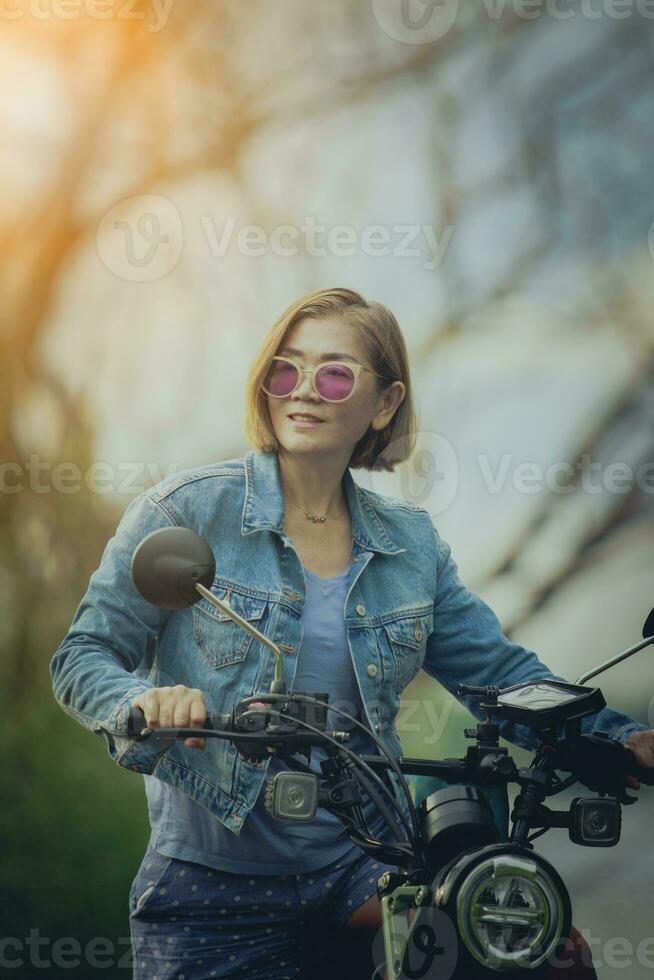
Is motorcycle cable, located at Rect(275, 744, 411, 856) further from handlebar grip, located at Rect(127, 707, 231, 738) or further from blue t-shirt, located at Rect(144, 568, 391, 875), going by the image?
blue t-shirt, located at Rect(144, 568, 391, 875)

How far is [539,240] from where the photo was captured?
315 cm

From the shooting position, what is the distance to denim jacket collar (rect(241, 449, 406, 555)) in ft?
7.23

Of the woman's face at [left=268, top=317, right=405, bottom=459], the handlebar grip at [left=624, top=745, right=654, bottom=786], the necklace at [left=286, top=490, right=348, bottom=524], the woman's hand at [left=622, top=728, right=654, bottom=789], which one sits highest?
the woman's face at [left=268, top=317, right=405, bottom=459]

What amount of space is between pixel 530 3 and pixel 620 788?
241 centimetres

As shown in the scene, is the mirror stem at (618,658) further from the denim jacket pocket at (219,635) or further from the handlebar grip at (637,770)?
the denim jacket pocket at (219,635)

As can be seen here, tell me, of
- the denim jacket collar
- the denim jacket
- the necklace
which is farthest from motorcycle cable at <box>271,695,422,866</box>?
the necklace

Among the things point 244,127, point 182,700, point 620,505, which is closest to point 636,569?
point 620,505

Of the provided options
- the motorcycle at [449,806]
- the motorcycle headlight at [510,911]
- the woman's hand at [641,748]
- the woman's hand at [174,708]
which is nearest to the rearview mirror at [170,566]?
the motorcycle at [449,806]

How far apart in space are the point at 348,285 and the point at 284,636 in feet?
4.51

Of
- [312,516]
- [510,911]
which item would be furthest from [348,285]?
[510,911]

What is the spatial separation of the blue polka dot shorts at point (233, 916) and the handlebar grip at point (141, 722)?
0.58 metres

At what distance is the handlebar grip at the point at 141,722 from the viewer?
1.53 meters

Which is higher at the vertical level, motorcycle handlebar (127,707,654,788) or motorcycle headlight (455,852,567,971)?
motorcycle handlebar (127,707,654,788)

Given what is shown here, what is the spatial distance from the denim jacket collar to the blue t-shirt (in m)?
0.14
